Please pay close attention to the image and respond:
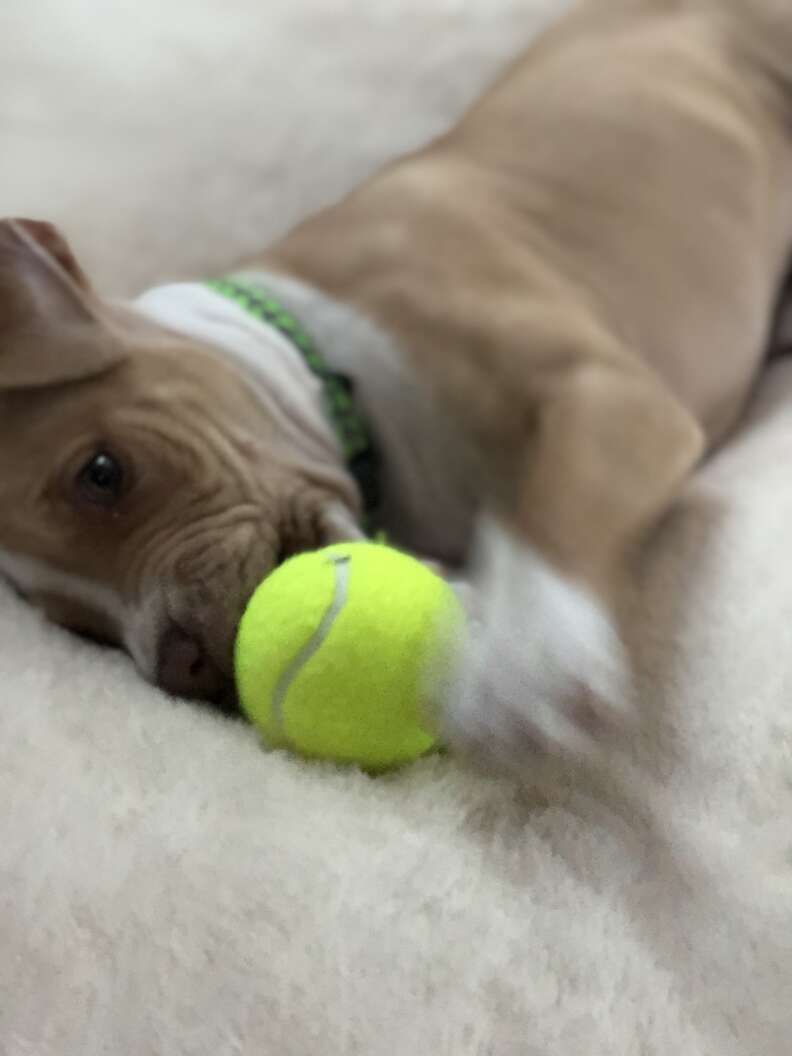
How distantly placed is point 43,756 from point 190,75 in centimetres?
132

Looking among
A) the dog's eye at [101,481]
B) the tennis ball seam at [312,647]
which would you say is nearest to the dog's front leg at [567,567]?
the tennis ball seam at [312,647]

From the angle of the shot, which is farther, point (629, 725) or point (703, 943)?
point (629, 725)

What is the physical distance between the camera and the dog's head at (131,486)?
1157 millimetres

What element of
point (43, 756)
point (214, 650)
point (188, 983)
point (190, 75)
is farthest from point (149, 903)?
point (190, 75)

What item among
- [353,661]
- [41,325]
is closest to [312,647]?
[353,661]

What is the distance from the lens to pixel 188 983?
0.74 meters

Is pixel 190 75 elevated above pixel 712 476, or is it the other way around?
pixel 190 75

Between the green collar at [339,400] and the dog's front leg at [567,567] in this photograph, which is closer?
the dog's front leg at [567,567]

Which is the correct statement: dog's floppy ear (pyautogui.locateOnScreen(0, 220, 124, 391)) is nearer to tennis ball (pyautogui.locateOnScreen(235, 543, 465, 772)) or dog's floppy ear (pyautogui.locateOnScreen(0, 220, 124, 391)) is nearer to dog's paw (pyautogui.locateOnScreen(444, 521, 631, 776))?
tennis ball (pyautogui.locateOnScreen(235, 543, 465, 772))

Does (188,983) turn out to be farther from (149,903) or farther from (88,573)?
(88,573)

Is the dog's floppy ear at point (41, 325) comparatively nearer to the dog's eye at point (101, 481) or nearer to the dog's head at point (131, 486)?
the dog's head at point (131, 486)

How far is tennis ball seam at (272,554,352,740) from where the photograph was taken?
3.07 feet

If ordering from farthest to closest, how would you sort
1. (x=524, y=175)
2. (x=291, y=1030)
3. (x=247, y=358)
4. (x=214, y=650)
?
(x=524, y=175) < (x=247, y=358) < (x=214, y=650) < (x=291, y=1030)

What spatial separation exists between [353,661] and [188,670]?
0.24 metres
